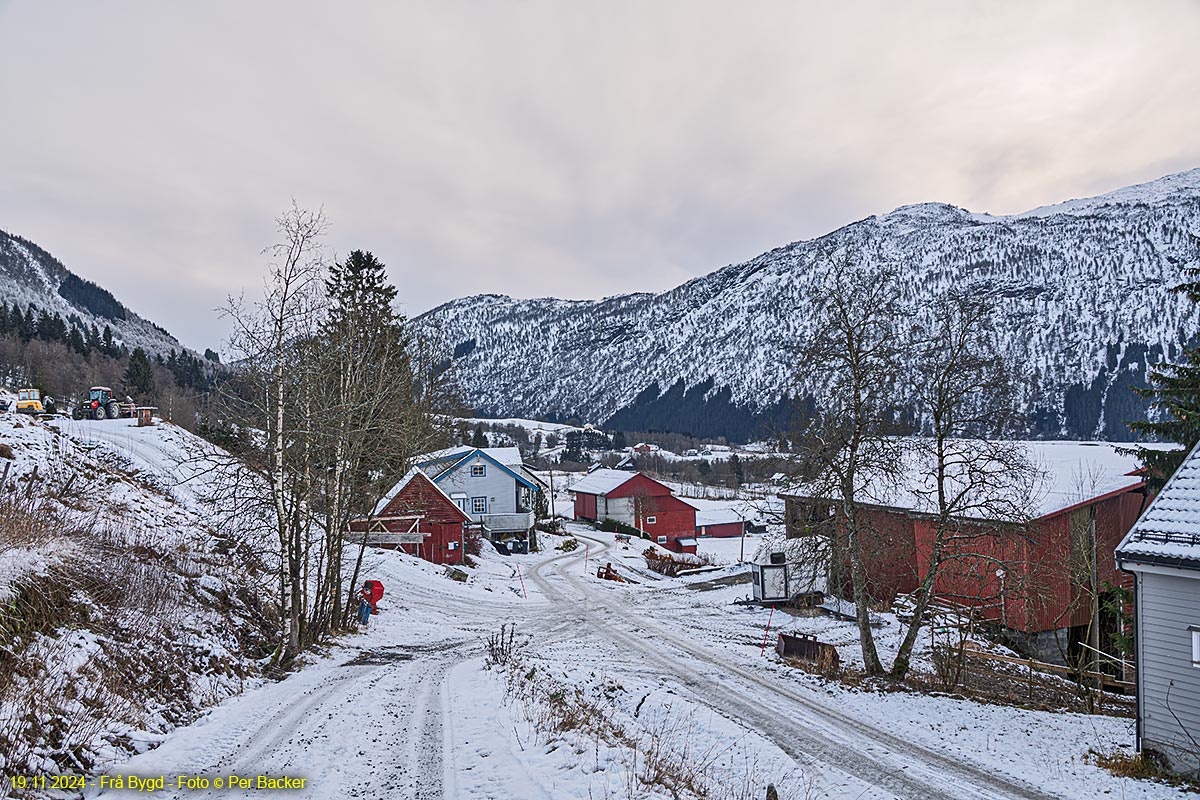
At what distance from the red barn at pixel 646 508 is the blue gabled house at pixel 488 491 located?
16.1 metres

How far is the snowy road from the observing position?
11.4 m

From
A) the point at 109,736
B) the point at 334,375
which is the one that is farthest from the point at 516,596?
the point at 109,736

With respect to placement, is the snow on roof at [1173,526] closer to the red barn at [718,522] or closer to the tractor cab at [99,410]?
the tractor cab at [99,410]

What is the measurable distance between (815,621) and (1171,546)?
15980mm

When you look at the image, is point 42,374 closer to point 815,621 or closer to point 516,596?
point 516,596

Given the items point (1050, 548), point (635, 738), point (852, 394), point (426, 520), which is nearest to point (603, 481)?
point (426, 520)

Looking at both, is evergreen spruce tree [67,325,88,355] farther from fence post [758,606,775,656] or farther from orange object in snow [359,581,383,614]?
fence post [758,606,775,656]

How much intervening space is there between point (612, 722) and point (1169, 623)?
1107 cm

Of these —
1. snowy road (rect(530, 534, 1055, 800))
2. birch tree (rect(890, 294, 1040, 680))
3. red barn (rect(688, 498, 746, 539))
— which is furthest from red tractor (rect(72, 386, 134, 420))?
red barn (rect(688, 498, 746, 539))

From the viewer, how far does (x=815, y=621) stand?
26.9 meters

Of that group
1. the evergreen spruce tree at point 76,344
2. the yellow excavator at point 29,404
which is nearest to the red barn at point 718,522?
the yellow excavator at point 29,404

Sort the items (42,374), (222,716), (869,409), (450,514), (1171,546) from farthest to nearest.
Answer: (42,374)
(450,514)
(869,409)
(1171,546)
(222,716)

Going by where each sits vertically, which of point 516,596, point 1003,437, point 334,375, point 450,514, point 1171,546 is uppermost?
point 334,375

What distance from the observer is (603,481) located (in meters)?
79.5
